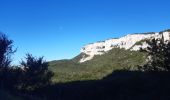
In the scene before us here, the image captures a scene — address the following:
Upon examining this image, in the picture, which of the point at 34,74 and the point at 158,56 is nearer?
the point at 158,56

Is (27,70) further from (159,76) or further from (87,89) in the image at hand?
(159,76)

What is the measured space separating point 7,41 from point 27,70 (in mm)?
12116

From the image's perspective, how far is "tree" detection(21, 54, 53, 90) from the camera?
48.4m

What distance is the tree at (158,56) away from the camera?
4057cm

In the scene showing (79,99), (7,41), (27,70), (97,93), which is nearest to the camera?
(7,41)

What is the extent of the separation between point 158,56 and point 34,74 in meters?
17.6

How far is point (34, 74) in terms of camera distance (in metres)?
49.8

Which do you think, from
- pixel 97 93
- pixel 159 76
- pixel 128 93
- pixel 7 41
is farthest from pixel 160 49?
pixel 7 41

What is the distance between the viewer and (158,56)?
4172 cm

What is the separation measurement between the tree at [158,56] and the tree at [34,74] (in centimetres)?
1533

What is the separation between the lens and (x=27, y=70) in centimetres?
4966

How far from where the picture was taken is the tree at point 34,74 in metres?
48.4

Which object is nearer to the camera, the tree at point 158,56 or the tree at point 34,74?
the tree at point 158,56

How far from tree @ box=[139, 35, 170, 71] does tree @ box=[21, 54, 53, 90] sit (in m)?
15.3
